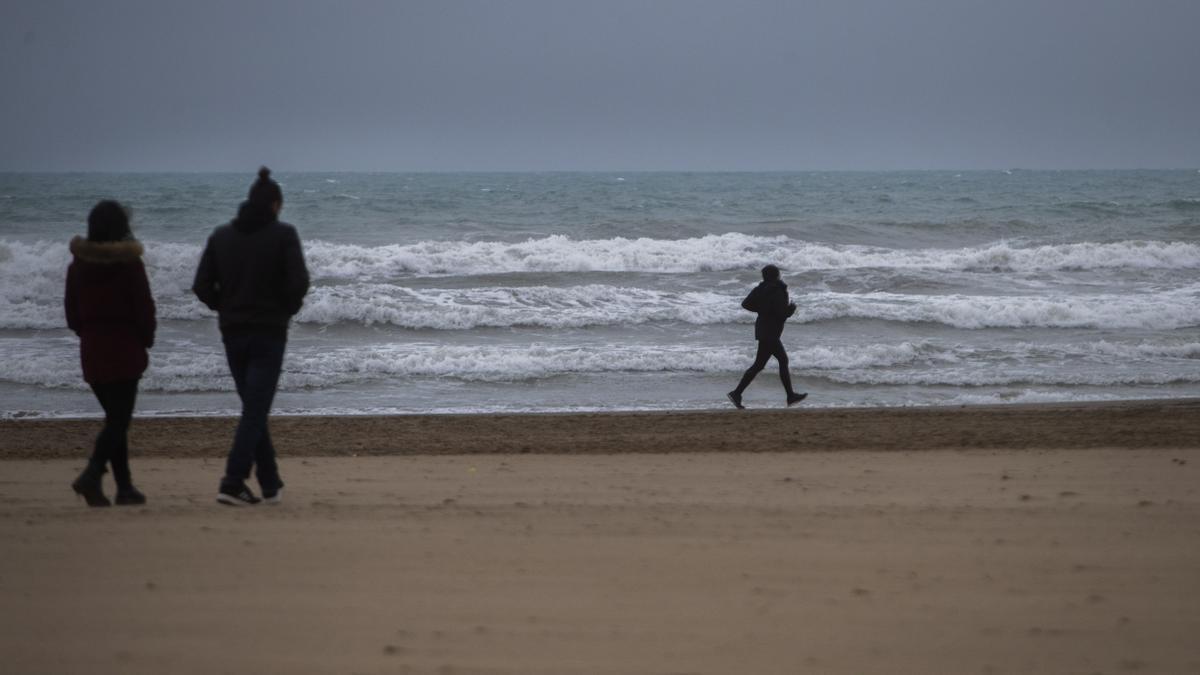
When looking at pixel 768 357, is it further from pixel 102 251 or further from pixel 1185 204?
pixel 1185 204

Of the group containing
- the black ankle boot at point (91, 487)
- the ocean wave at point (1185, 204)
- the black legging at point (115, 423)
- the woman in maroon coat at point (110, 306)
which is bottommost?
the black ankle boot at point (91, 487)

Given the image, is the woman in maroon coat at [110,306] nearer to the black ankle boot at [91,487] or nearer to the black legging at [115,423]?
the black legging at [115,423]

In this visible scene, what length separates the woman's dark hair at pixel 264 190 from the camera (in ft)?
17.3

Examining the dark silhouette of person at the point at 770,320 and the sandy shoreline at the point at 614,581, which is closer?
the sandy shoreline at the point at 614,581

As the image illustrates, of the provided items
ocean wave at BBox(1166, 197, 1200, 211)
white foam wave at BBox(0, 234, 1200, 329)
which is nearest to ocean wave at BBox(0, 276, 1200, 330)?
white foam wave at BBox(0, 234, 1200, 329)

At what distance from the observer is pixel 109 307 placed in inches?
212

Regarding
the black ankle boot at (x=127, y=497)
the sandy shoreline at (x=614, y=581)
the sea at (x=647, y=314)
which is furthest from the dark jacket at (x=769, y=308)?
the black ankle boot at (x=127, y=497)

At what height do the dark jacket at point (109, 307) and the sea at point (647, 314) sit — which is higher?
the dark jacket at point (109, 307)

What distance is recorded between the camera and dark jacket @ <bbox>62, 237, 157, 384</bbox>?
5352 mm

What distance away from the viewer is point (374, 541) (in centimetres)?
483

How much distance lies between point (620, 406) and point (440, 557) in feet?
22.3

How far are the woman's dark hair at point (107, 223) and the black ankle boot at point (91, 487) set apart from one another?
1.20 m

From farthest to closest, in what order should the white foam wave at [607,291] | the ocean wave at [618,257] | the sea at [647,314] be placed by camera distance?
the ocean wave at [618,257]
the white foam wave at [607,291]
the sea at [647,314]

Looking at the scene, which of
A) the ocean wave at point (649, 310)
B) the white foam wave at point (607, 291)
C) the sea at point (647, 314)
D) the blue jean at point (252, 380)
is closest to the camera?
the blue jean at point (252, 380)
